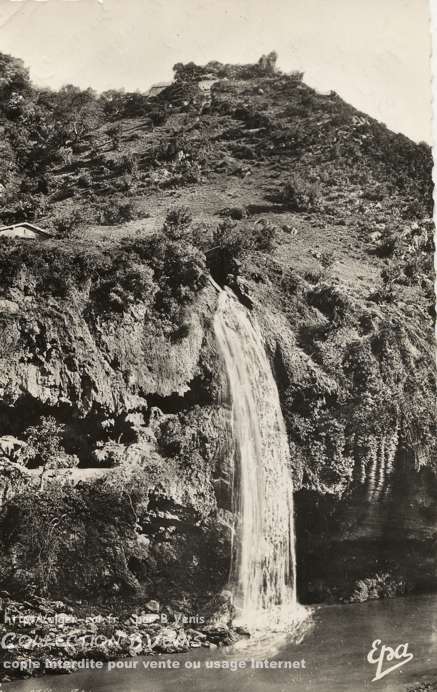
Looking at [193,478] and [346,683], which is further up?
[193,478]

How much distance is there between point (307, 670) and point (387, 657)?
784 millimetres

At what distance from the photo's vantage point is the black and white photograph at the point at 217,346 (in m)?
7.18

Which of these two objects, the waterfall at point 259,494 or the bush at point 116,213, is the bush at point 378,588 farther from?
the bush at point 116,213

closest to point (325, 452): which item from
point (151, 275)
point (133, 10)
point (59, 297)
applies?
point (151, 275)

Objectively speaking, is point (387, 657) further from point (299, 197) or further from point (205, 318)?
point (299, 197)

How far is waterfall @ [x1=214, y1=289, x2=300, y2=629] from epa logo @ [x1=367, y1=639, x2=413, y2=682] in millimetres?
835

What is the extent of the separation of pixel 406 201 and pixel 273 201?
1.42m

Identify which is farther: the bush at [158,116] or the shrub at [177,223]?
the bush at [158,116]

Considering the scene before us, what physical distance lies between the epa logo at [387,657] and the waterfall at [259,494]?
84cm

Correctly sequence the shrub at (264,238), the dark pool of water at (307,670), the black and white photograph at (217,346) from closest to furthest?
the dark pool of water at (307,670), the black and white photograph at (217,346), the shrub at (264,238)

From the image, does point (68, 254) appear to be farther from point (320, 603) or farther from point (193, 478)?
point (320, 603)

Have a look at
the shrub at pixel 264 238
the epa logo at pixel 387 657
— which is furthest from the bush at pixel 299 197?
the epa logo at pixel 387 657

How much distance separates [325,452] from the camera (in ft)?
24.9

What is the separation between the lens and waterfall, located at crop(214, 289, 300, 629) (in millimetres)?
7254
